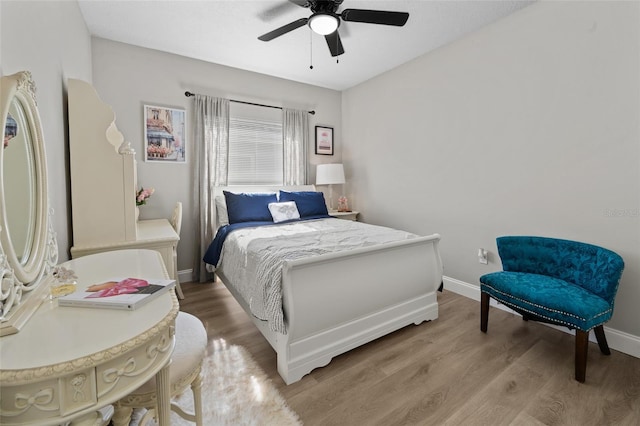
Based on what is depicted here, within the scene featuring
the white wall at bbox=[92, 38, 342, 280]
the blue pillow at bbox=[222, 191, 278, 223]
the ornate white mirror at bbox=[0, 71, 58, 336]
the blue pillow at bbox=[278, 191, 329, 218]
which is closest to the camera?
the ornate white mirror at bbox=[0, 71, 58, 336]

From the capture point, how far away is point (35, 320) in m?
0.84

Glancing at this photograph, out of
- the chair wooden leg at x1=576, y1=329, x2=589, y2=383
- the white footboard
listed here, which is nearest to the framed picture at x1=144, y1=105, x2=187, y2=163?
the white footboard

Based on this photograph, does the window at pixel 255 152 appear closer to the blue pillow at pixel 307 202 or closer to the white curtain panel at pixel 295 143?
the white curtain panel at pixel 295 143

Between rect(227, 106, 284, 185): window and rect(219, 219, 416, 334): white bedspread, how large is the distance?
1113mm

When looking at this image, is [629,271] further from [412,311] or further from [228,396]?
[228,396]

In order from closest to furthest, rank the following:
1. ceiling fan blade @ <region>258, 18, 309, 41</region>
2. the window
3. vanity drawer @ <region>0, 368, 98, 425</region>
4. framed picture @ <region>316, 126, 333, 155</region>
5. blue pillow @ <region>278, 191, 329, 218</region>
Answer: vanity drawer @ <region>0, 368, 98, 425</region>, ceiling fan blade @ <region>258, 18, 309, 41</region>, blue pillow @ <region>278, 191, 329, 218</region>, the window, framed picture @ <region>316, 126, 333, 155</region>

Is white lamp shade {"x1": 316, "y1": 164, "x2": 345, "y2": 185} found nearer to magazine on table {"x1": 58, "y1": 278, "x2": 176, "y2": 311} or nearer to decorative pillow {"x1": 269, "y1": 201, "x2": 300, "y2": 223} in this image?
decorative pillow {"x1": 269, "y1": 201, "x2": 300, "y2": 223}

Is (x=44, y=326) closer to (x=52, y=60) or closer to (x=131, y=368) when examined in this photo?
(x=131, y=368)

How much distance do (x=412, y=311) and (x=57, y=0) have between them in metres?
3.23

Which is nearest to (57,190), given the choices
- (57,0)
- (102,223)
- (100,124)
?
(102,223)

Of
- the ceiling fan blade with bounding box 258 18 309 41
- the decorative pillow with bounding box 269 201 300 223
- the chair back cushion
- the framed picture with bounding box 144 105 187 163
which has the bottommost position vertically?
the chair back cushion

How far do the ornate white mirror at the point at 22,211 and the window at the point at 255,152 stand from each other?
8.52 feet

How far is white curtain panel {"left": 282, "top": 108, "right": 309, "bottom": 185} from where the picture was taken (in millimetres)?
4129

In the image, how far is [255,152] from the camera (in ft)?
13.0
